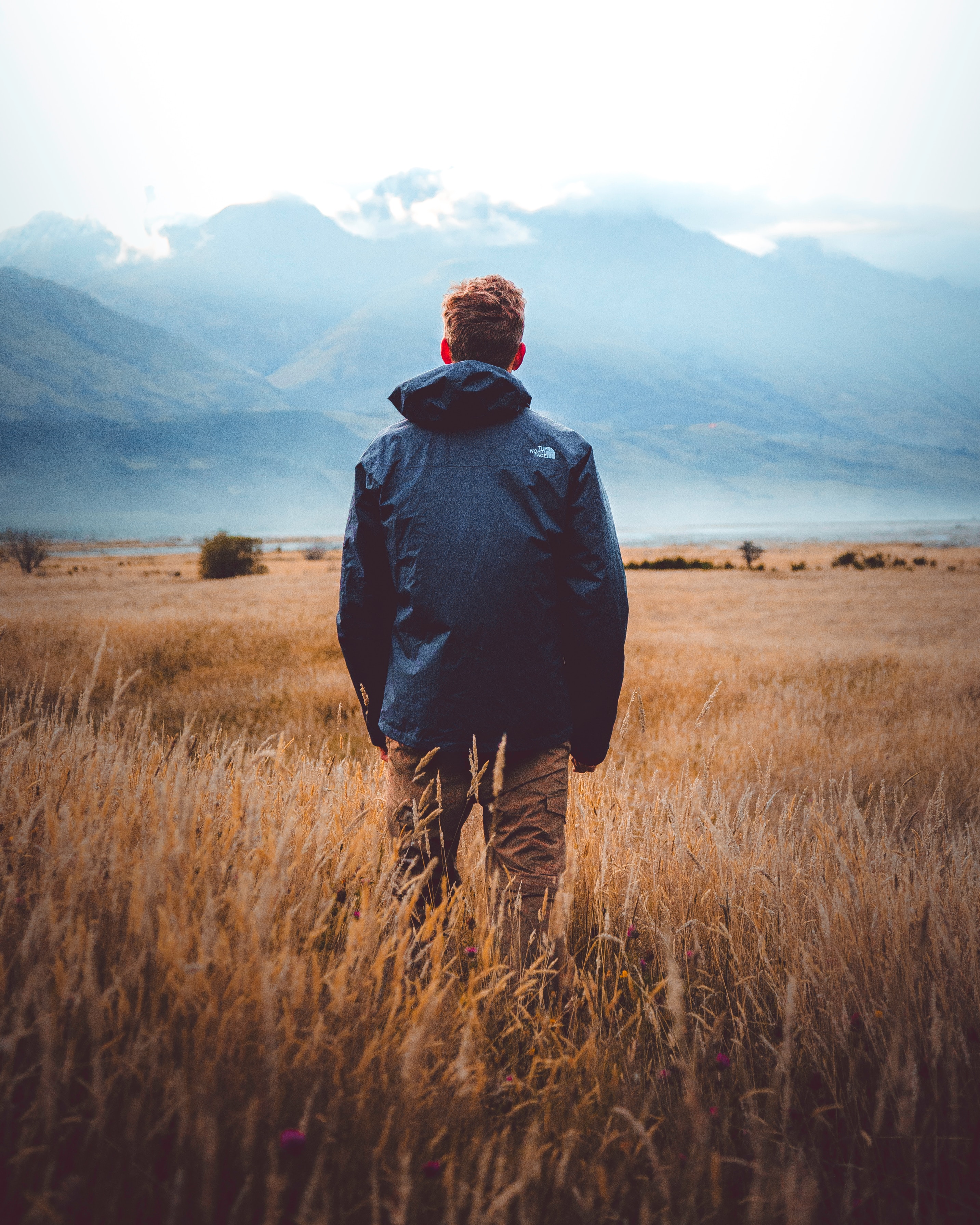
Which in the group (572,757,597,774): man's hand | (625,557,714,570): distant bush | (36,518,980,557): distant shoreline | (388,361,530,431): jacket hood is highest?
(36,518,980,557): distant shoreline

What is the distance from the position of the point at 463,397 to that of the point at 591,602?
0.90 m

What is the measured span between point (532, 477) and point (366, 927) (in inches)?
62.5

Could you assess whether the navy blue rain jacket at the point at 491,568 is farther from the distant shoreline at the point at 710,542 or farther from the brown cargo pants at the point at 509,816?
the distant shoreline at the point at 710,542

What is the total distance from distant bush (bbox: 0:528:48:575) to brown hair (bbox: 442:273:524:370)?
45860mm

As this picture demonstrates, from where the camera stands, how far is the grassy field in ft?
4.20

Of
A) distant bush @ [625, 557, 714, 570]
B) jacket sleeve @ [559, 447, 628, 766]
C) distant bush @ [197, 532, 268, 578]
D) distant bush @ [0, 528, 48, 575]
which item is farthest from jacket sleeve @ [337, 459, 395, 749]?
distant bush @ [625, 557, 714, 570]

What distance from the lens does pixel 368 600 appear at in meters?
2.68

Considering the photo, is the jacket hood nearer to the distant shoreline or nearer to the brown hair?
the brown hair

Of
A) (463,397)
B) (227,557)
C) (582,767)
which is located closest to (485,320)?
(463,397)

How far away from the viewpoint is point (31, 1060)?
4.65ft

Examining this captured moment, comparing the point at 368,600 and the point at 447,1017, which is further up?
the point at 368,600

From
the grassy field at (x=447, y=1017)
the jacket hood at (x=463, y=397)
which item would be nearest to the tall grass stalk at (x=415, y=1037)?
the grassy field at (x=447, y=1017)

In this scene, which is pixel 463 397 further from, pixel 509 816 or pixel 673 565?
pixel 673 565

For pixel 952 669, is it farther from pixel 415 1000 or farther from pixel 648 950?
pixel 415 1000
